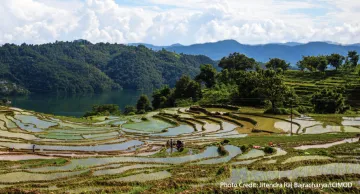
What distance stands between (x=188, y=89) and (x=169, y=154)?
2068 inches

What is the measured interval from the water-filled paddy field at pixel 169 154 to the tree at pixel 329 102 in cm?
878

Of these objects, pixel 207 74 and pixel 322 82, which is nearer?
pixel 322 82

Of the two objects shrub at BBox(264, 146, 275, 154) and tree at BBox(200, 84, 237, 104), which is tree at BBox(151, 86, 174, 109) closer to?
tree at BBox(200, 84, 237, 104)

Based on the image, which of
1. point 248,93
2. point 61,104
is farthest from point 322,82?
point 61,104

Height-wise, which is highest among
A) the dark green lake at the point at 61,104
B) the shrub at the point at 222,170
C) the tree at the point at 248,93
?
the tree at the point at 248,93

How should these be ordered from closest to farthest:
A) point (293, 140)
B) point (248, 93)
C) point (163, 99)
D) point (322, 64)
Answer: point (293, 140) → point (248, 93) → point (322, 64) → point (163, 99)

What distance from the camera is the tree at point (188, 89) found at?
73769 millimetres

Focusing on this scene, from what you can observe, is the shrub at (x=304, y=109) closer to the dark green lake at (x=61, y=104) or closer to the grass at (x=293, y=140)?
the grass at (x=293, y=140)

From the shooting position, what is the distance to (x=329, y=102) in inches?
1828

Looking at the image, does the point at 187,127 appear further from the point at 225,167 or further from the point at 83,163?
the point at 225,167

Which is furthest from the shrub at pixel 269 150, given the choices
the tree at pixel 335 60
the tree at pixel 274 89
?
the tree at pixel 335 60

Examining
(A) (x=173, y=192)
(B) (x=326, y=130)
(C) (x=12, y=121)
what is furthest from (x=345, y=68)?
(A) (x=173, y=192)

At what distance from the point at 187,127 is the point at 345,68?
5647cm

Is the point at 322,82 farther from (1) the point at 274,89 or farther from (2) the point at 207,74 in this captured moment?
(2) the point at 207,74
